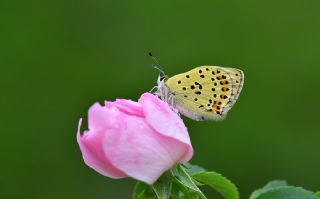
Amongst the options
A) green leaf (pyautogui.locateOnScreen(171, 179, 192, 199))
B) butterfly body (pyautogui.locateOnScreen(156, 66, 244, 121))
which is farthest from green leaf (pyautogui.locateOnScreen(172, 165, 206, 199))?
butterfly body (pyautogui.locateOnScreen(156, 66, 244, 121))

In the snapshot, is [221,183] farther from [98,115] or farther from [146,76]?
[146,76]

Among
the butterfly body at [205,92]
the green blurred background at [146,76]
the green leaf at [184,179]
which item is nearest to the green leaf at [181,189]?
the green leaf at [184,179]

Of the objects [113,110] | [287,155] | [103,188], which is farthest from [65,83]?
[113,110]

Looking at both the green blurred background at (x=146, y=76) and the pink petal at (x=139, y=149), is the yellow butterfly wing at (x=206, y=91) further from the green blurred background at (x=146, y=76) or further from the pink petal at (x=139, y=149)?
the green blurred background at (x=146, y=76)

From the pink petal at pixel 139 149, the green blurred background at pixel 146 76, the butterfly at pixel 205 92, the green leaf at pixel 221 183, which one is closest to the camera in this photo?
the pink petal at pixel 139 149

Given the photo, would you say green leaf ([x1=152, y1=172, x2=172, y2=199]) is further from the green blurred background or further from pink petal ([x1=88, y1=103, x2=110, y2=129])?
the green blurred background
